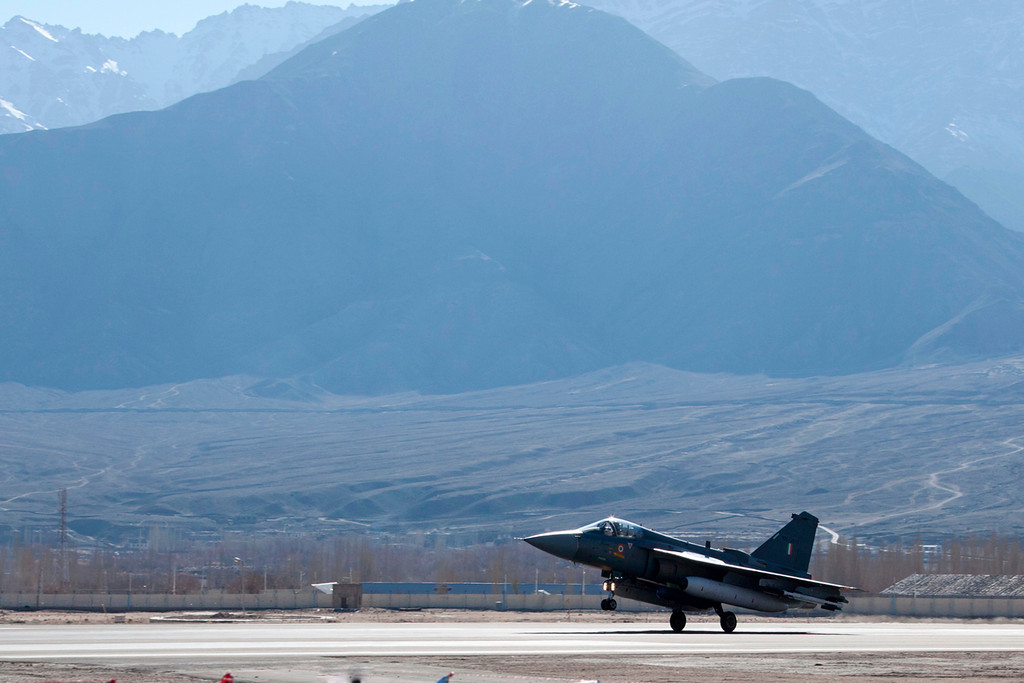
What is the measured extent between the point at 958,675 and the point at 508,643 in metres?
15.5

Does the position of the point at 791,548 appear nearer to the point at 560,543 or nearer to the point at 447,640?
the point at 560,543

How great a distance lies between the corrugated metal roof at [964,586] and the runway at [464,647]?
37.1 m

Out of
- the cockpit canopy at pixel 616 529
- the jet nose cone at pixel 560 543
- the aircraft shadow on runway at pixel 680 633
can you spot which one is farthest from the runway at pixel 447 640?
the cockpit canopy at pixel 616 529

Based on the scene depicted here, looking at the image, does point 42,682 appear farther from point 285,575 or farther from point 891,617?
point 285,575

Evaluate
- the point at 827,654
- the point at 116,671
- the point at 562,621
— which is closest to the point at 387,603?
the point at 562,621

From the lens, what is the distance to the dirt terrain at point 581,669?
35.3 metres

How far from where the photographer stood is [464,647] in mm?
46875

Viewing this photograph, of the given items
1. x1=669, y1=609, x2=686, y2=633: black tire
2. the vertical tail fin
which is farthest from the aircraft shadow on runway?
the vertical tail fin

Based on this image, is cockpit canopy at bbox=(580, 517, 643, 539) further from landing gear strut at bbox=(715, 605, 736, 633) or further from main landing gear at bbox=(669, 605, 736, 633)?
landing gear strut at bbox=(715, 605, 736, 633)

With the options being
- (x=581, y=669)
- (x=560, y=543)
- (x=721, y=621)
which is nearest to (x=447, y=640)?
(x=560, y=543)

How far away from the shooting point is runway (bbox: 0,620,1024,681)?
39.1 m

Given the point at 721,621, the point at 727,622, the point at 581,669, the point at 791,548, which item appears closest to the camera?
the point at 581,669

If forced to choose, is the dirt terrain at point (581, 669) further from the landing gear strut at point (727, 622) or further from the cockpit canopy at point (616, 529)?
the cockpit canopy at point (616, 529)

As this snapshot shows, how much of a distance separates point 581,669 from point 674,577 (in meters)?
20.3
